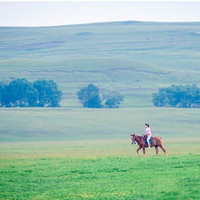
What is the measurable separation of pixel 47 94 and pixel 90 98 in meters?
7.88

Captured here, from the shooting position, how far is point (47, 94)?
105875 mm

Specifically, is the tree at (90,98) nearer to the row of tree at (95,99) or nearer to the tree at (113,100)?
the row of tree at (95,99)

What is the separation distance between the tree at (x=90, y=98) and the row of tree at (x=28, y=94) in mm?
4364

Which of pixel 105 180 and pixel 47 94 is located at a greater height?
pixel 47 94

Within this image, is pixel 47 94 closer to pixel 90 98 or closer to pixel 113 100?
pixel 90 98

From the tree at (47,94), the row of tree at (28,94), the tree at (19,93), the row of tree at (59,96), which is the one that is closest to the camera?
the row of tree at (59,96)

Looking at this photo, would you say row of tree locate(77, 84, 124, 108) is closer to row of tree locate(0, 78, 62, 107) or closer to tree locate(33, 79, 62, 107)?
row of tree locate(0, 78, 62, 107)

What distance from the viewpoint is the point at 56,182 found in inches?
790

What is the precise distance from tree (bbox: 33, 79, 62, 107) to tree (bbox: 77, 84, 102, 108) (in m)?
4.57

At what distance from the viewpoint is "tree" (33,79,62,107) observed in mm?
105062

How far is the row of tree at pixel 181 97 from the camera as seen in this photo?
101m

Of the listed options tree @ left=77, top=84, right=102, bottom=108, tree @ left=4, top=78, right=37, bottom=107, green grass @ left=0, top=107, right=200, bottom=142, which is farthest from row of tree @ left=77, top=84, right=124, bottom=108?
green grass @ left=0, top=107, right=200, bottom=142

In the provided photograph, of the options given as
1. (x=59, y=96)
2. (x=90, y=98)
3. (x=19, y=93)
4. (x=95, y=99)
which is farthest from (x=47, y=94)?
(x=95, y=99)

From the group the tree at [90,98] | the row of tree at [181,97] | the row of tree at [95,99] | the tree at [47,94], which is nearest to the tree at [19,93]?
the tree at [47,94]
